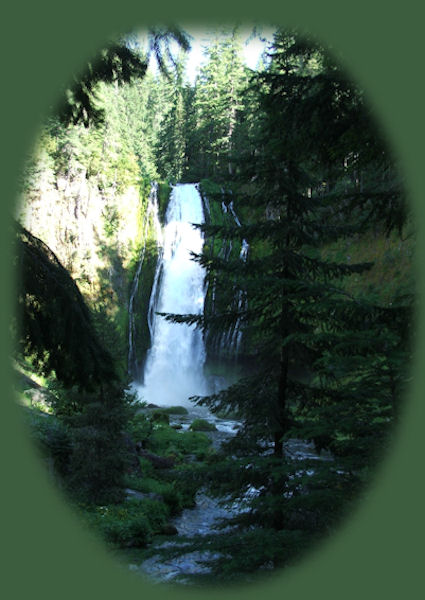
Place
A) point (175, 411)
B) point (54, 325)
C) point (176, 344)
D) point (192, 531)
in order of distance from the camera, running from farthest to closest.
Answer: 1. point (176, 344)
2. point (175, 411)
3. point (192, 531)
4. point (54, 325)

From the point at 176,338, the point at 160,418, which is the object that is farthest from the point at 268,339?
the point at 176,338

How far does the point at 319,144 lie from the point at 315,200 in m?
1.56

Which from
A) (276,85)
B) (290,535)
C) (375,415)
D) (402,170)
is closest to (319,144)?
(276,85)

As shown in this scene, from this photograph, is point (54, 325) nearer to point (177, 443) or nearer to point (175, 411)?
point (177, 443)

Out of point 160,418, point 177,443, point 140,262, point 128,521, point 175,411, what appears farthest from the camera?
point 140,262

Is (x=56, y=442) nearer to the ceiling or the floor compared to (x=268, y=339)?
nearer to the floor

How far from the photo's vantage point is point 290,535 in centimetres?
396

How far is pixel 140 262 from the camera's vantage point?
1166 inches

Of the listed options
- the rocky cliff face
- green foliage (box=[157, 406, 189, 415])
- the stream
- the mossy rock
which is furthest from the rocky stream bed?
the rocky cliff face

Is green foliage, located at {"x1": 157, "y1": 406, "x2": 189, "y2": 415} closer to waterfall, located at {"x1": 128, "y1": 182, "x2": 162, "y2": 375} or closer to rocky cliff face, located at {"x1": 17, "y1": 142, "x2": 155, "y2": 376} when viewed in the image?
rocky cliff face, located at {"x1": 17, "y1": 142, "x2": 155, "y2": 376}

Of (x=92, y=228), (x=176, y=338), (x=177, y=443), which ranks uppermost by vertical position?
(x=92, y=228)

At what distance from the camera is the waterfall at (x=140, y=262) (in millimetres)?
27545

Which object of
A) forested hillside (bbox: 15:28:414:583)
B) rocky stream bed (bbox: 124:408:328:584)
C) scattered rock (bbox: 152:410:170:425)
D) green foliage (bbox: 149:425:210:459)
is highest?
forested hillside (bbox: 15:28:414:583)

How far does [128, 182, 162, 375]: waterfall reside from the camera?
90.4 ft
